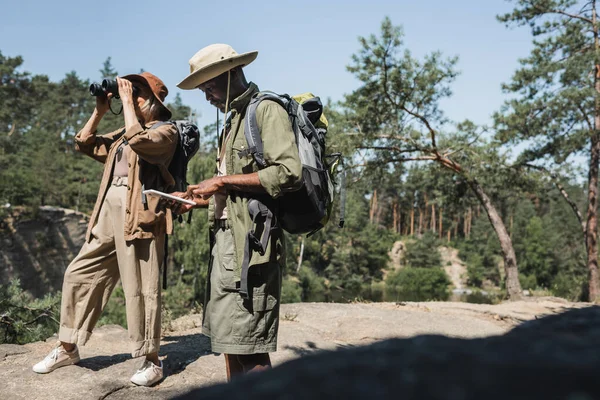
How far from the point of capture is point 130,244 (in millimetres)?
3432

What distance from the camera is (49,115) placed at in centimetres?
4716

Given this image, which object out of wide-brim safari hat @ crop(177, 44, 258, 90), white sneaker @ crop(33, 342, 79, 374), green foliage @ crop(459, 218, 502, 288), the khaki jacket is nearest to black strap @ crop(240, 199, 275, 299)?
wide-brim safari hat @ crop(177, 44, 258, 90)

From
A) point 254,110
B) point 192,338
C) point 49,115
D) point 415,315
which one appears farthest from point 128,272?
point 49,115

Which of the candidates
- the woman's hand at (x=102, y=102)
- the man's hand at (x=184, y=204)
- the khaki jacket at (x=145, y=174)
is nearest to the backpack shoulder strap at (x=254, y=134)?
the man's hand at (x=184, y=204)

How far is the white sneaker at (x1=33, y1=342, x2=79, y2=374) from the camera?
11.4 feet

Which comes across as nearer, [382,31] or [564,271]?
[382,31]

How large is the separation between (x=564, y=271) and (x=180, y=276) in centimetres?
4110

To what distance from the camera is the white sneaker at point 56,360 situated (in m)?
3.49

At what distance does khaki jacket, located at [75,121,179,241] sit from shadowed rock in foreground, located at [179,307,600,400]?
287 centimetres

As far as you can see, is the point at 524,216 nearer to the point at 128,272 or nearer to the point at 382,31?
the point at 382,31

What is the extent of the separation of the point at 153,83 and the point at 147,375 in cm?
204

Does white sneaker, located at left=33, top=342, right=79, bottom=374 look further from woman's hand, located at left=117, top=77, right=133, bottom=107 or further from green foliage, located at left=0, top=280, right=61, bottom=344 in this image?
woman's hand, located at left=117, top=77, right=133, bottom=107

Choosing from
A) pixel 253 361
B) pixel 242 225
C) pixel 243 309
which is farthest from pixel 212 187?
pixel 253 361

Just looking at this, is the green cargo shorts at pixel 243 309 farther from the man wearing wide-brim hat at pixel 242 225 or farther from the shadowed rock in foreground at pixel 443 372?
the shadowed rock in foreground at pixel 443 372
